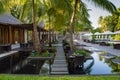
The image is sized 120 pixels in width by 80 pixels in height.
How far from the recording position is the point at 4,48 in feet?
71.2

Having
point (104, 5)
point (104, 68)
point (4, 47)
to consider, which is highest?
point (104, 5)

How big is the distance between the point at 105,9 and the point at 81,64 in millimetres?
5791

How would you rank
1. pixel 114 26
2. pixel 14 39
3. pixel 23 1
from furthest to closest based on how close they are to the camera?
pixel 114 26, pixel 14 39, pixel 23 1

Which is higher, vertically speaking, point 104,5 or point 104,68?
point 104,5

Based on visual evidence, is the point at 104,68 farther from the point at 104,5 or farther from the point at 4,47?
the point at 4,47

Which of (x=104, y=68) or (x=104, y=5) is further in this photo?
(x=104, y=5)

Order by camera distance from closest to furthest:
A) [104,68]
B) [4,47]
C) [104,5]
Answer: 1. [104,68]
2. [104,5]
3. [4,47]

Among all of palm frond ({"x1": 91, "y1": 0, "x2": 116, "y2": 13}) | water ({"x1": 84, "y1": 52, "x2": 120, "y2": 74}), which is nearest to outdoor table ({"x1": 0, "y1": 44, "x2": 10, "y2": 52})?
palm frond ({"x1": 91, "y1": 0, "x2": 116, "y2": 13})

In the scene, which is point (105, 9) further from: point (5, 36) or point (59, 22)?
Result: point (5, 36)

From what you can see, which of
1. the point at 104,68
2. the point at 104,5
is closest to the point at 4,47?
the point at 104,5

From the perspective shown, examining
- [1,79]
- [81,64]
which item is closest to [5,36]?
[81,64]

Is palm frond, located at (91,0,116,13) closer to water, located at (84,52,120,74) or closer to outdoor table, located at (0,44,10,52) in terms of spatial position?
water, located at (84,52,120,74)

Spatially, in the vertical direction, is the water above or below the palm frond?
below

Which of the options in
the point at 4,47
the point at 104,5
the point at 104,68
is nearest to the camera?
the point at 104,68
